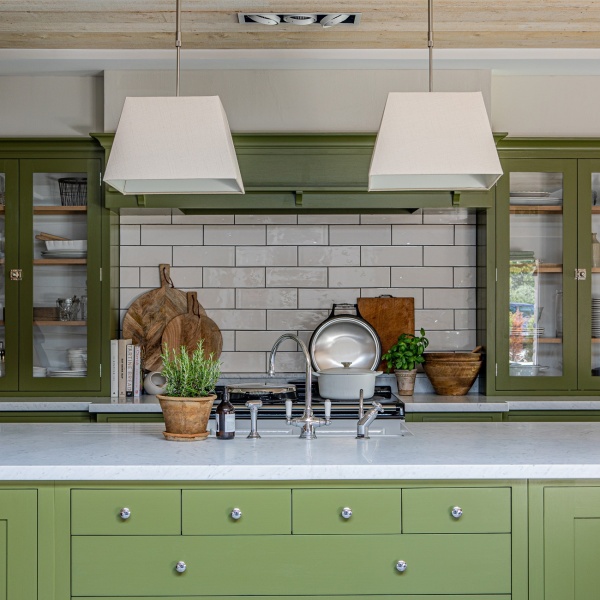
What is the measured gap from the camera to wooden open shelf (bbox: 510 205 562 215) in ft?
14.3

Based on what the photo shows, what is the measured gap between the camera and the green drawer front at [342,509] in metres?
2.27

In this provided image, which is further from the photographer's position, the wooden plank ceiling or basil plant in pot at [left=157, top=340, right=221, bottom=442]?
the wooden plank ceiling

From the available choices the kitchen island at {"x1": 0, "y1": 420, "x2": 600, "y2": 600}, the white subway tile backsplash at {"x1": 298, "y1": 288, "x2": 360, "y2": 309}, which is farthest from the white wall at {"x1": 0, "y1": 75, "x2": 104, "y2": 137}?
the kitchen island at {"x1": 0, "y1": 420, "x2": 600, "y2": 600}

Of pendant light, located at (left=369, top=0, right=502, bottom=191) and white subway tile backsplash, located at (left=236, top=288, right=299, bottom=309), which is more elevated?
pendant light, located at (left=369, top=0, right=502, bottom=191)

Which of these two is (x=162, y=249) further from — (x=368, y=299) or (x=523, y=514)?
(x=523, y=514)

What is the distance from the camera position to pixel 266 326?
472 cm

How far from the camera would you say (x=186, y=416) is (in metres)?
2.59

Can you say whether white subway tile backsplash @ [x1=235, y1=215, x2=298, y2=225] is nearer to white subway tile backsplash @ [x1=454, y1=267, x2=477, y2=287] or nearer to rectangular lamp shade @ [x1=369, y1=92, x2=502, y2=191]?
white subway tile backsplash @ [x1=454, y1=267, x2=477, y2=287]

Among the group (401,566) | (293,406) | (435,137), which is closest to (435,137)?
(435,137)

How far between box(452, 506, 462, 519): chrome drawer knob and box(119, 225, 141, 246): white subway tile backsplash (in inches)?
115

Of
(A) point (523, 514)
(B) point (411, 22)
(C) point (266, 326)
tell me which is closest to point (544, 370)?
(C) point (266, 326)

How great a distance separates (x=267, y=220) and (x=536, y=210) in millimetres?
1478

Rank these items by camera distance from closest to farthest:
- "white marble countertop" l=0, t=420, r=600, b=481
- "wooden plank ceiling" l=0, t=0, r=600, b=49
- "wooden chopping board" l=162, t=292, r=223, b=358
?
"white marble countertop" l=0, t=420, r=600, b=481 → "wooden plank ceiling" l=0, t=0, r=600, b=49 → "wooden chopping board" l=162, t=292, r=223, b=358

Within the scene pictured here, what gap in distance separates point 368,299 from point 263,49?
149cm
